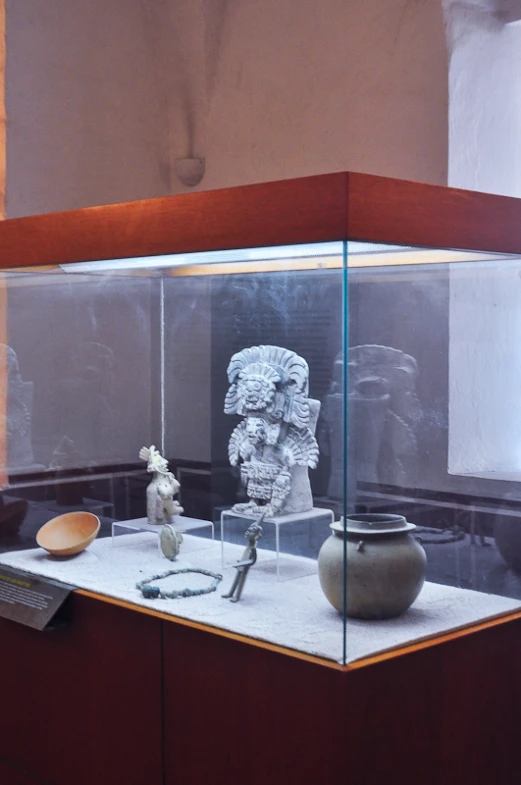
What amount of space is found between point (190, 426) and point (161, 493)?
32 cm

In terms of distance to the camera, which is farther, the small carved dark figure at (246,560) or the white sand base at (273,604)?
the small carved dark figure at (246,560)

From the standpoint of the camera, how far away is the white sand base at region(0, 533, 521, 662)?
275 cm

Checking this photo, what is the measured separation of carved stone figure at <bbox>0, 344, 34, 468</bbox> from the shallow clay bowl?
271mm

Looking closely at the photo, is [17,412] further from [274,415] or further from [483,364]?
[483,364]

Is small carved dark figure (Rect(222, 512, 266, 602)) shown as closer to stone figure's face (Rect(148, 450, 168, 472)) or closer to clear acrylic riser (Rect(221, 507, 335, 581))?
clear acrylic riser (Rect(221, 507, 335, 581))

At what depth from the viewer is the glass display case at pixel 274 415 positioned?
9.36 ft

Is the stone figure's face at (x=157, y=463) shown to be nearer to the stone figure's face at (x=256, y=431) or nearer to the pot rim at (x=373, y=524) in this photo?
the stone figure's face at (x=256, y=431)

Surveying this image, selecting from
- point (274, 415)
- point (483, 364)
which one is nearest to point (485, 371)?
point (483, 364)

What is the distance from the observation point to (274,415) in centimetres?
342

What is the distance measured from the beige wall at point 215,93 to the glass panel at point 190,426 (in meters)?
1.84

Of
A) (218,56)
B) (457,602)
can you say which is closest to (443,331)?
(457,602)

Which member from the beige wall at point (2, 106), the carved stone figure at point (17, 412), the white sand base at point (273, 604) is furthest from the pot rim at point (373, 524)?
the beige wall at point (2, 106)

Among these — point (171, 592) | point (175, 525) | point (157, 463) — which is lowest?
point (171, 592)

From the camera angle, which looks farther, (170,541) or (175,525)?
(175,525)
